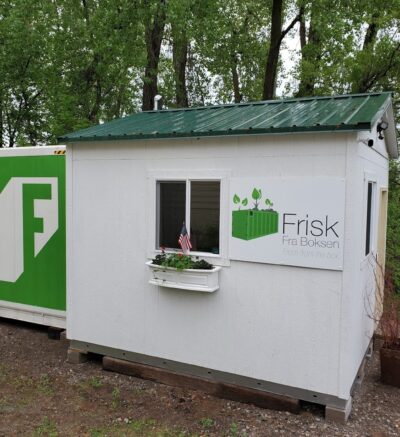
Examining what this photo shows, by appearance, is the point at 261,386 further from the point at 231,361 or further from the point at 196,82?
the point at 196,82

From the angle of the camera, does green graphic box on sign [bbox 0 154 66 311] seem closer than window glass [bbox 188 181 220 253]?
No

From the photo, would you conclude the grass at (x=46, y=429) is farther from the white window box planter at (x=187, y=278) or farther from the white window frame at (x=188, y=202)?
the white window frame at (x=188, y=202)

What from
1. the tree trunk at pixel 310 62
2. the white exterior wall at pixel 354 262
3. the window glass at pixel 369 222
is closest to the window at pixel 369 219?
the window glass at pixel 369 222

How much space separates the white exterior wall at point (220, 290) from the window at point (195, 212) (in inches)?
7.6

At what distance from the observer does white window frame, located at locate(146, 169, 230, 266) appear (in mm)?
4461

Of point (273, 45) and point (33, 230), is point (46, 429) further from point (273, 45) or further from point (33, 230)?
point (273, 45)

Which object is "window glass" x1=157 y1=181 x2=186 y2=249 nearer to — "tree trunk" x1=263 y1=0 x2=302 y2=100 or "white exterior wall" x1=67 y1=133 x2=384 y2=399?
"white exterior wall" x1=67 y1=133 x2=384 y2=399

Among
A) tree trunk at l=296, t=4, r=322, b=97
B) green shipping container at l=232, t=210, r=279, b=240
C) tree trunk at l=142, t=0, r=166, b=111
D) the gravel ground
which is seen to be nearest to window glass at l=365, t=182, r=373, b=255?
green shipping container at l=232, t=210, r=279, b=240

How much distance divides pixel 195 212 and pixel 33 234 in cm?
307

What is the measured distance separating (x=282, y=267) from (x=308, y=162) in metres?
1.03

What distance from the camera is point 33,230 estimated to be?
21.2 feet

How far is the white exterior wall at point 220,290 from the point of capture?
4.02m

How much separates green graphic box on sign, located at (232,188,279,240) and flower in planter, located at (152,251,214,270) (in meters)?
0.44

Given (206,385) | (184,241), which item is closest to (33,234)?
(184,241)
